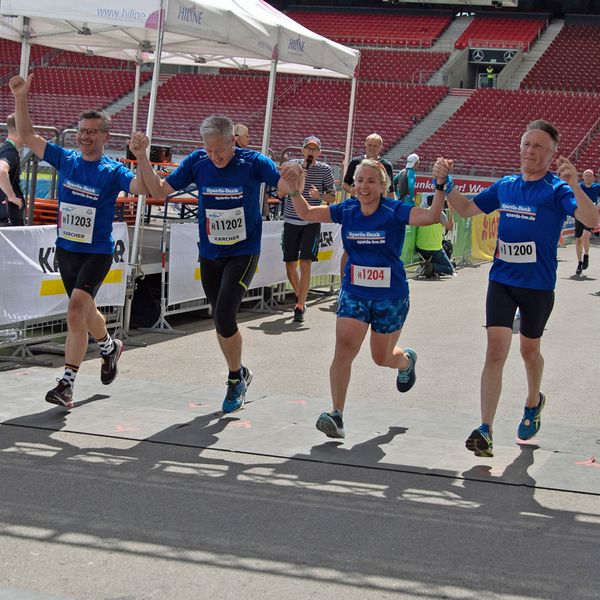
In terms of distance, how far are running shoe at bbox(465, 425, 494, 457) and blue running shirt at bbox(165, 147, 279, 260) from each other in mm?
1955

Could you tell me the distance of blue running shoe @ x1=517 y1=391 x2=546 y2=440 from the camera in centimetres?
640

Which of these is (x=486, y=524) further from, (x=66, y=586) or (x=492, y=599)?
(x=66, y=586)

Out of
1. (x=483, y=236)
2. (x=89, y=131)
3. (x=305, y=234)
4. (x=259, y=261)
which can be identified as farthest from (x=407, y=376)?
(x=483, y=236)

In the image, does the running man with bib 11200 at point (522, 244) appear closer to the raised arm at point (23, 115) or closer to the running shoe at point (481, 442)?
the running shoe at point (481, 442)

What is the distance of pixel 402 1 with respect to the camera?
47469mm

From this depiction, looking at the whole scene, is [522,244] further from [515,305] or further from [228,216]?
[228,216]

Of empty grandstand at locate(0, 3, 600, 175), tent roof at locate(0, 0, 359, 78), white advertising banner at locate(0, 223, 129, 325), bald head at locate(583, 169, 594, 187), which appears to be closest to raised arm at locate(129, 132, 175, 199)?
white advertising banner at locate(0, 223, 129, 325)

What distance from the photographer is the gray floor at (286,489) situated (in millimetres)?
4098

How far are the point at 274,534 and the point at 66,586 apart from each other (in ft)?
3.30

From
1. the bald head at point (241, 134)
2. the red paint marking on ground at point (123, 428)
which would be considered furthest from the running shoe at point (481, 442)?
the bald head at point (241, 134)

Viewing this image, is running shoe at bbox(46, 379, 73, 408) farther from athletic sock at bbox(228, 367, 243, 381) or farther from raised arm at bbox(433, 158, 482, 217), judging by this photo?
raised arm at bbox(433, 158, 482, 217)

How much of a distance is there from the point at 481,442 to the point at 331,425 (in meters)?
0.85

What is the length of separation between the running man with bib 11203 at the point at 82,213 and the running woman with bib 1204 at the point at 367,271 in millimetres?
1360

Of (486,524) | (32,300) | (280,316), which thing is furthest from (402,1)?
(486,524)
